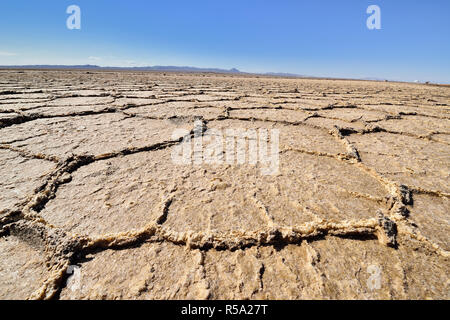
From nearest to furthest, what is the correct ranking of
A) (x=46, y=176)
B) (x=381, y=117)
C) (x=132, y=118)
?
(x=46, y=176) → (x=132, y=118) → (x=381, y=117)

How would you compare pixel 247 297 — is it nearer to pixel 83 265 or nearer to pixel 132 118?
pixel 83 265

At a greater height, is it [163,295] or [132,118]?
[132,118]

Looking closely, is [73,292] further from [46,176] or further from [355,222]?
[355,222]
